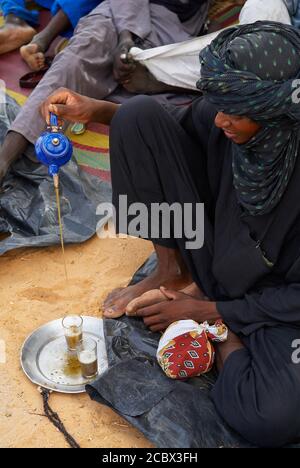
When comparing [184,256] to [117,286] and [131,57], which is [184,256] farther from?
[131,57]

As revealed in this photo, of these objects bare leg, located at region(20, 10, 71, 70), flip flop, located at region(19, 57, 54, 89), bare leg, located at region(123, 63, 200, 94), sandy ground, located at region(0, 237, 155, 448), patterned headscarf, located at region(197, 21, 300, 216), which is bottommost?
sandy ground, located at region(0, 237, 155, 448)

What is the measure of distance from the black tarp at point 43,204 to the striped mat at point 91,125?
111 mm

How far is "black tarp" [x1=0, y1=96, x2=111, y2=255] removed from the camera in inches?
107

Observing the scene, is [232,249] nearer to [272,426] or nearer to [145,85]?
[272,426]

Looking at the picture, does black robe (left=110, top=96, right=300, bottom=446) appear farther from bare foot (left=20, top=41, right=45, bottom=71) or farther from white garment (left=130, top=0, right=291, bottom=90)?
bare foot (left=20, top=41, right=45, bottom=71)

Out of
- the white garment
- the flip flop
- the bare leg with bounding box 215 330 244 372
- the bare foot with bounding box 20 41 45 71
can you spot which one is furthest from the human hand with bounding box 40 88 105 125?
the bare foot with bounding box 20 41 45 71

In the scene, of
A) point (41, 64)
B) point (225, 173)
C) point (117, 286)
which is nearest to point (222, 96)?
point (225, 173)

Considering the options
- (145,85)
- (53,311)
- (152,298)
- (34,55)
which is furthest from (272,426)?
(34,55)

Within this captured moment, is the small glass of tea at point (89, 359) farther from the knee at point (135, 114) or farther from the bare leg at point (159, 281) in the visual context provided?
the knee at point (135, 114)

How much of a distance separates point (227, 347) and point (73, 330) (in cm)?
52

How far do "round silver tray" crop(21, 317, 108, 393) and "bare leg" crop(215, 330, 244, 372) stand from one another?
15.5 inches

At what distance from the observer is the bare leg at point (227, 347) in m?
1.98

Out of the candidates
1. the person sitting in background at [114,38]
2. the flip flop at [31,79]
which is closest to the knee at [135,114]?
the person sitting in background at [114,38]

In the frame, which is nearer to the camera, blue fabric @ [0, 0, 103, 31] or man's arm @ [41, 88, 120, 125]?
man's arm @ [41, 88, 120, 125]
